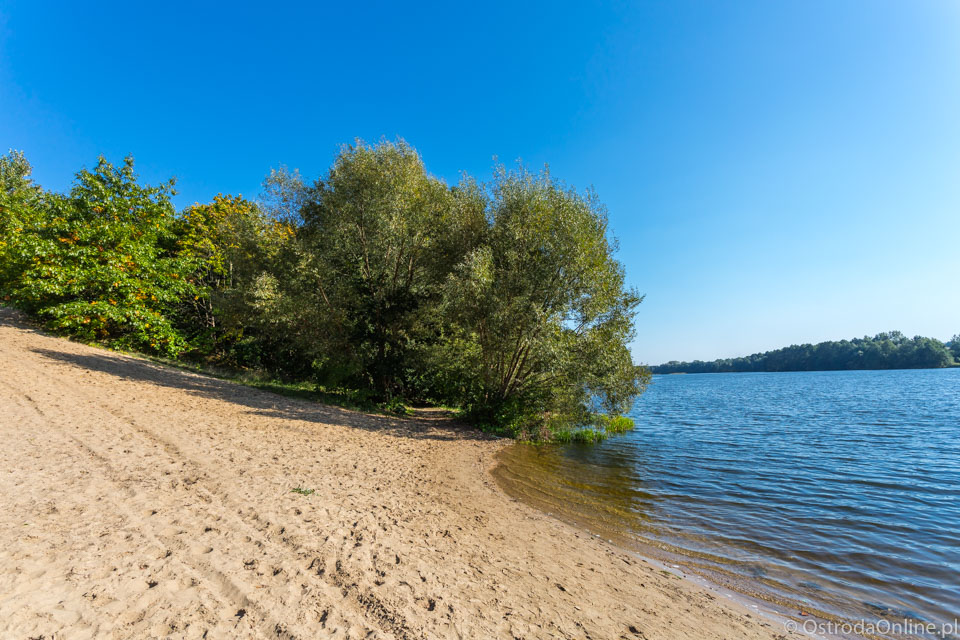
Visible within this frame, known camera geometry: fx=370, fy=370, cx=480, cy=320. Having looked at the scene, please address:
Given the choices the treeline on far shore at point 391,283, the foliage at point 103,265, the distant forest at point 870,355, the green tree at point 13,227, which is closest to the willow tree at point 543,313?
the treeline on far shore at point 391,283

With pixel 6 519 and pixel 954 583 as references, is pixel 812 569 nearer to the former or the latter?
pixel 954 583

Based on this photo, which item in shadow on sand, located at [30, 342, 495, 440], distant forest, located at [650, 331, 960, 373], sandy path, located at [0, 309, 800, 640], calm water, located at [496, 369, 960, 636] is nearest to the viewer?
sandy path, located at [0, 309, 800, 640]

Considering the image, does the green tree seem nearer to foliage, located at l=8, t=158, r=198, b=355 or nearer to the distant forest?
foliage, located at l=8, t=158, r=198, b=355

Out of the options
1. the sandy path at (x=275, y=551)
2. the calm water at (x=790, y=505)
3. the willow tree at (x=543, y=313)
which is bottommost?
the calm water at (x=790, y=505)

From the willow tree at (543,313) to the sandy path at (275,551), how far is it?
7778 mm

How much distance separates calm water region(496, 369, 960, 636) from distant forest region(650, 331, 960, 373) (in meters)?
104

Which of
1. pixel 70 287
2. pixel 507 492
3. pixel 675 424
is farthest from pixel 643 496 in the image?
pixel 70 287

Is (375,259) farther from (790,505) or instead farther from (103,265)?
(790,505)

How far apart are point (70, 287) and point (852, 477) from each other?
124ft

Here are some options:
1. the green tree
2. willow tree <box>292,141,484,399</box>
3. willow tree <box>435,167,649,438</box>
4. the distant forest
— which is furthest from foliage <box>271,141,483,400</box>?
the distant forest

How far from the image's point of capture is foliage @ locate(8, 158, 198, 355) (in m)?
20.8

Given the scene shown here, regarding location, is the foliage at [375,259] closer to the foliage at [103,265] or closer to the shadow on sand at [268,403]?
the shadow on sand at [268,403]

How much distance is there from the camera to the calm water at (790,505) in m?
6.57

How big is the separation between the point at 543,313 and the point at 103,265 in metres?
26.1
